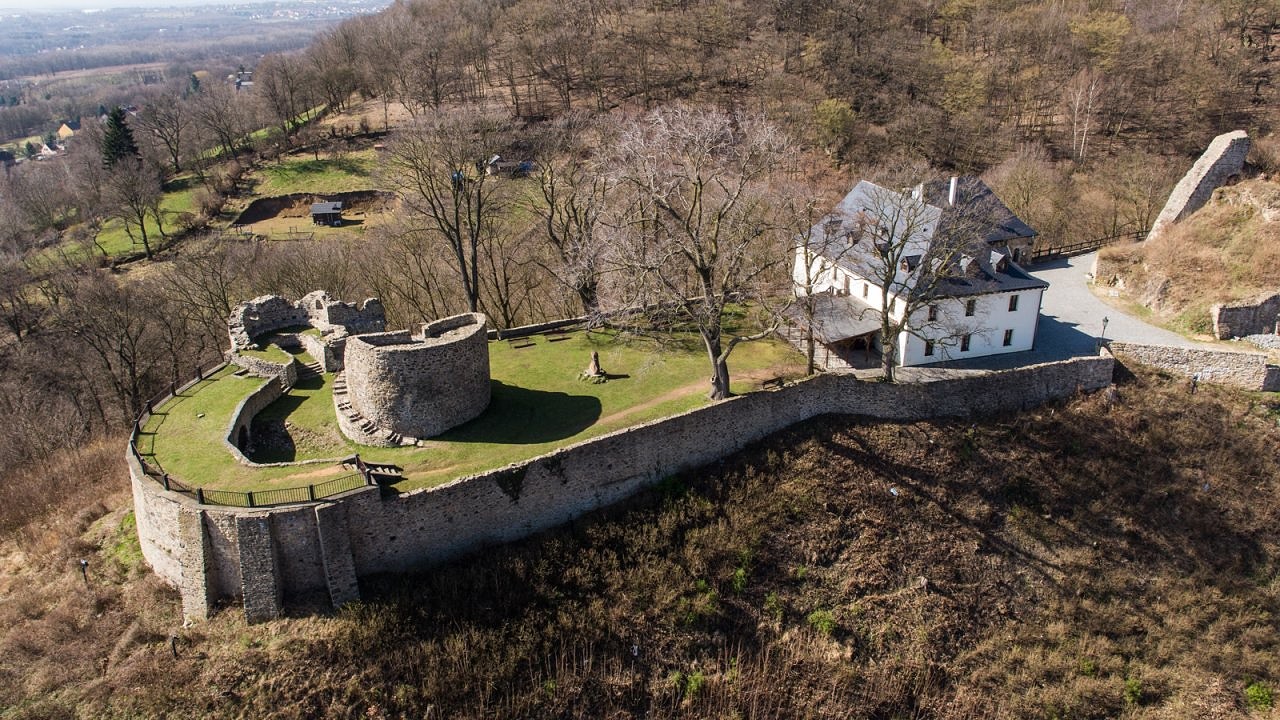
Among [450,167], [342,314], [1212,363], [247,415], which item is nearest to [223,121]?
[450,167]

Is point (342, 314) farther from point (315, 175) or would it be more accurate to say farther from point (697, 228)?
point (315, 175)

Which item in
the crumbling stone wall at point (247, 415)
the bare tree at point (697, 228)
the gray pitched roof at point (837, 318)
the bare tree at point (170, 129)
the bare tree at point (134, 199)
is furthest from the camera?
the bare tree at point (170, 129)

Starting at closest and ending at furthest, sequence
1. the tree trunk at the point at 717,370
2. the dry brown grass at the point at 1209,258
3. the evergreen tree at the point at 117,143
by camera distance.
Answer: the tree trunk at the point at 717,370 < the dry brown grass at the point at 1209,258 < the evergreen tree at the point at 117,143

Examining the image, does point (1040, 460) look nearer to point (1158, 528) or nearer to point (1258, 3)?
point (1158, 528)

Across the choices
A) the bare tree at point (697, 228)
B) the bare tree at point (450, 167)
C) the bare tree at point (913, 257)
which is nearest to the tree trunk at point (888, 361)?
the bare tree at point (913, 257)

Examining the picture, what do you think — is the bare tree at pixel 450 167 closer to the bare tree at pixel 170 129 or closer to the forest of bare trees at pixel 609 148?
the forest of bare trees at pixel 609 148

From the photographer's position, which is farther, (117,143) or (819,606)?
(117,143)
